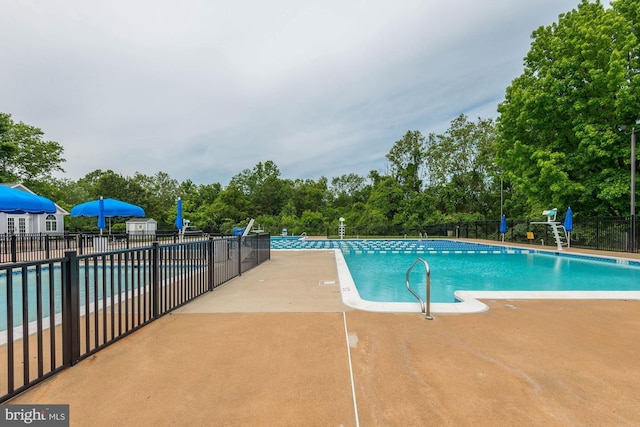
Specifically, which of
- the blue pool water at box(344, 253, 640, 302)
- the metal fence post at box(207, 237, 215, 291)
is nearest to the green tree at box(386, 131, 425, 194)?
the blue pool water at box(344, 253, 640, 302)

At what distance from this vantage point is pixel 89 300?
422 cm

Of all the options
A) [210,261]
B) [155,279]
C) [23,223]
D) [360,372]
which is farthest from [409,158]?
[23,223]

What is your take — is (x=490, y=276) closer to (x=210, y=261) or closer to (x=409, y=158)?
(x=210, y=261)

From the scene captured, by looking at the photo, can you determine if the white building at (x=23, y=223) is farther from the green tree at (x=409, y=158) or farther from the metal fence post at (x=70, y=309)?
the green tree at (x=409, y=158)

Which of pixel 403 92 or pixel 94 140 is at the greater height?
pixel 403 92

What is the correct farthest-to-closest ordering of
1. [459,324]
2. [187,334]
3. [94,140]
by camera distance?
[94,140] → [459,324] → [187,334]

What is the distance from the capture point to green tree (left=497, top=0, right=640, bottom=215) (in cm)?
1295

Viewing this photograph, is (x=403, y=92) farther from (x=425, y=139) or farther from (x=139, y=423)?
(x=139, y=423)

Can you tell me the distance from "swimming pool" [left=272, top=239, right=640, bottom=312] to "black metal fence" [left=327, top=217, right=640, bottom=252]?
316cm

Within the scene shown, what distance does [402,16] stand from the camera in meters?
10.6

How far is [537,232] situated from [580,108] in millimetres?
7829

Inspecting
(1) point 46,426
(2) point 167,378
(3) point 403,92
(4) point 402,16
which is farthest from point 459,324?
(3) point 403,92

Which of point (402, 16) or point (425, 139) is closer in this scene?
point (402, 16)

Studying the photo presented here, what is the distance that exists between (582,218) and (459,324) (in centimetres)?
1615
